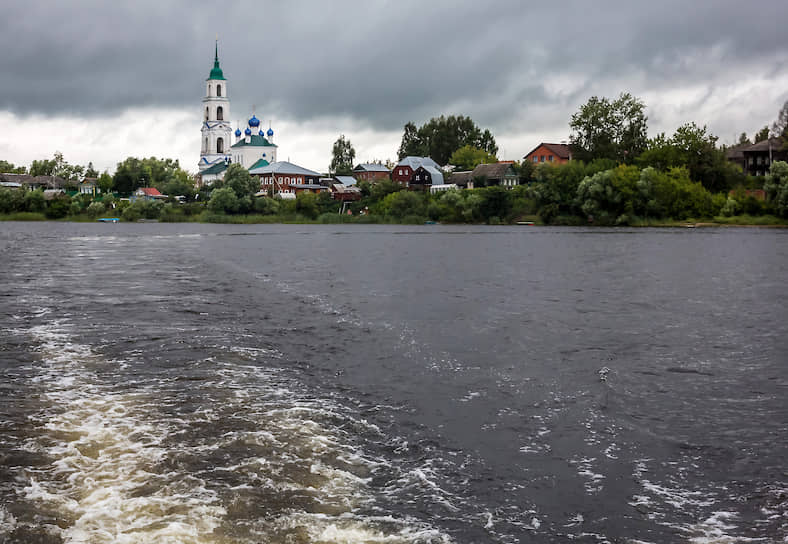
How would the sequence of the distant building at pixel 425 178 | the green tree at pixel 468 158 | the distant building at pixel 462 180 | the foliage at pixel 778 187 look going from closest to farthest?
1. the foliage at pixel 778 187
2. the distant building at pixel 462 180
3. the distant building at pixel 425 178
4. the green tree at pixel 468 158

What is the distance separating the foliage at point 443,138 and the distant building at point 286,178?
30.9m

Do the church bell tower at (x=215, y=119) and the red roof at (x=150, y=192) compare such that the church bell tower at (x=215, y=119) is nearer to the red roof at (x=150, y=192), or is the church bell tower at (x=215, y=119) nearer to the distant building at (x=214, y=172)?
the distant building at (x=214, y=172)

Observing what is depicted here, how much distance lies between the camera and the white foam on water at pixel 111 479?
20.9 feet

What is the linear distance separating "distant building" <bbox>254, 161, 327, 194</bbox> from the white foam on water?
488 ft

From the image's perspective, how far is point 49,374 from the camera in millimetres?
12180

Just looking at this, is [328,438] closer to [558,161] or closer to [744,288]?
[744,288]

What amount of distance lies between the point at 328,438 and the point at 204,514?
253cm

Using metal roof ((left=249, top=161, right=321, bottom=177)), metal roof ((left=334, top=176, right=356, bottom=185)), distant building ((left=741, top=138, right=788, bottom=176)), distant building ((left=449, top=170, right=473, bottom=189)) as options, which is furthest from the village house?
distant building ((left=741, top=138, right=788, bottom=176))

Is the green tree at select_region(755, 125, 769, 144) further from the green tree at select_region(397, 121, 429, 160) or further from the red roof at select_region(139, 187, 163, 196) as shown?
the red roof at select_region(139, 187, 163, 196)

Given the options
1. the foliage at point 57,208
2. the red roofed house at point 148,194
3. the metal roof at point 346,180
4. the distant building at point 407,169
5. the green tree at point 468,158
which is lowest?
the foliage at point 57,208

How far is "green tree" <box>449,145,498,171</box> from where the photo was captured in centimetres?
16838

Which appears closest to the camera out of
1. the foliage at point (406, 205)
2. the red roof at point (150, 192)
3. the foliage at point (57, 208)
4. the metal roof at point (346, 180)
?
the foliage at point (406, 205)

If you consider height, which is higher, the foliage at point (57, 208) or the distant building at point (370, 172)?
the distant building at point (370, 172)

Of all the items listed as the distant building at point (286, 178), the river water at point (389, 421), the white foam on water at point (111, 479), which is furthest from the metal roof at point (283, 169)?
the white foam on water at point (111, 479)
